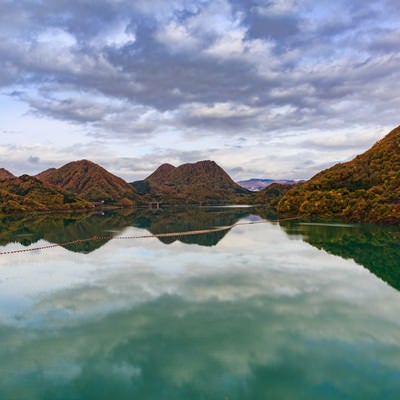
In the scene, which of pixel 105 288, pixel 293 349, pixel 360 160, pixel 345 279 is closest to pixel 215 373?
pixel 293 349

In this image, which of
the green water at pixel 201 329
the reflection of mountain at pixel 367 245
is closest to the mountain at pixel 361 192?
the reflection of mountain at pixel 367 245

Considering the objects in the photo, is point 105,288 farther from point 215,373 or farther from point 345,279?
point 345,279

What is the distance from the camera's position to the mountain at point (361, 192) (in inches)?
4631

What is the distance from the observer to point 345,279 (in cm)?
4453

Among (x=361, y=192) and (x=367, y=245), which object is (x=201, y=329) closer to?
(x=367, y=245)

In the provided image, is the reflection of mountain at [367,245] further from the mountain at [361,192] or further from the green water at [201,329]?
the mountain at [361,192]

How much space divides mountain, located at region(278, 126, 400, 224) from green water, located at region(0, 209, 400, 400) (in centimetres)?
6578

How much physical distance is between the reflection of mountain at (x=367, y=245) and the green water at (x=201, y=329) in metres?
0.82

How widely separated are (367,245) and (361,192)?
73382 mm

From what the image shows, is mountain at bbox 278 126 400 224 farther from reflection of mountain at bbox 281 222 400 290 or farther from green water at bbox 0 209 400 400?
green water at bbox 0 209 400 400

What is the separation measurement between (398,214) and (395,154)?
63.2m

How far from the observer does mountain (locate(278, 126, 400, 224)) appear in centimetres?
11763

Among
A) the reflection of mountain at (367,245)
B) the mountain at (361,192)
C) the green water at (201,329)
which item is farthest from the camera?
the mountain at (361,192)

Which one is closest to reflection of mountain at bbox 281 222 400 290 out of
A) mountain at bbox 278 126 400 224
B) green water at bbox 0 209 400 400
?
green water at bbox 0 209 400 400
